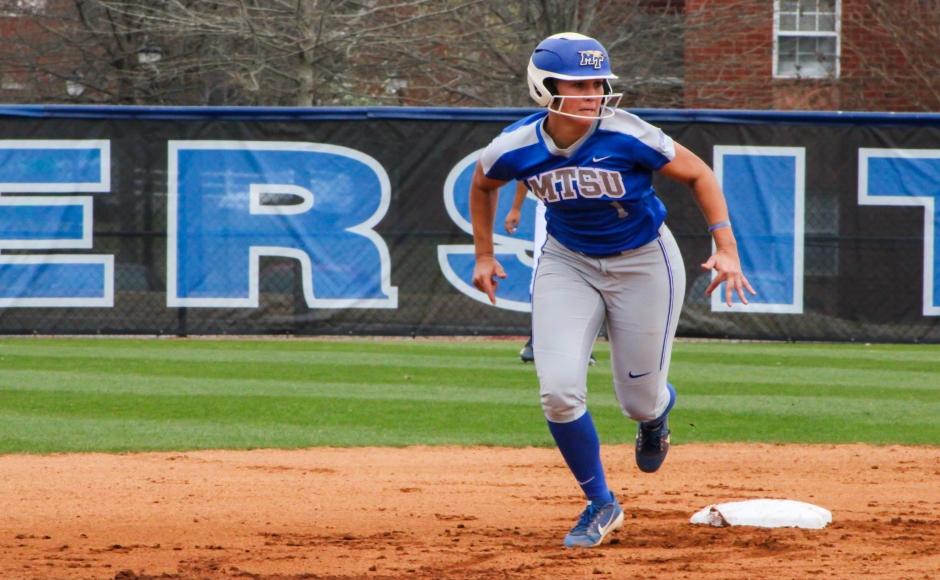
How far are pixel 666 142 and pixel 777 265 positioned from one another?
27.7 ft

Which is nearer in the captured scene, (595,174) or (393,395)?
(595,174)

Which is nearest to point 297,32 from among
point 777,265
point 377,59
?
point 377,59

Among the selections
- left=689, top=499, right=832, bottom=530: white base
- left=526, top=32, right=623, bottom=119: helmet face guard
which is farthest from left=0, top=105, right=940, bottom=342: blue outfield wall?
left=526, top=32, right=623, bottom=119: helmet face guard

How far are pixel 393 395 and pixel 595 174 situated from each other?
5.31 meters

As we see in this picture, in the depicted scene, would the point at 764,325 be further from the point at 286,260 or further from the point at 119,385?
the point at 119,385

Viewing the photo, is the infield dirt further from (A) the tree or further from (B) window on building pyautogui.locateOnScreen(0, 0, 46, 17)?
(B) window on building pyautogui.locateOnScreen(0, 0, 46, 17)

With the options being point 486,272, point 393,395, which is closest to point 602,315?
point 486,272

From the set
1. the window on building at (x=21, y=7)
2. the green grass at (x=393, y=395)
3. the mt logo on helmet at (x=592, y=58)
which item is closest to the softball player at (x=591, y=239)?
the mt logo on helmet at (x=592, y=58)

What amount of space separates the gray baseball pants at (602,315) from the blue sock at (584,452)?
5cm

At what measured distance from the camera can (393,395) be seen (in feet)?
32.4

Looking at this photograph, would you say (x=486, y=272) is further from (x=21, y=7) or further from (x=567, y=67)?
(x=21, y=7)

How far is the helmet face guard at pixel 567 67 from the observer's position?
15.6 feet

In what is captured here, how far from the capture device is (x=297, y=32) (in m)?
17.6

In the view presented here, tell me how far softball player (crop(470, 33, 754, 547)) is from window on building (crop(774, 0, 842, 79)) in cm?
1569
